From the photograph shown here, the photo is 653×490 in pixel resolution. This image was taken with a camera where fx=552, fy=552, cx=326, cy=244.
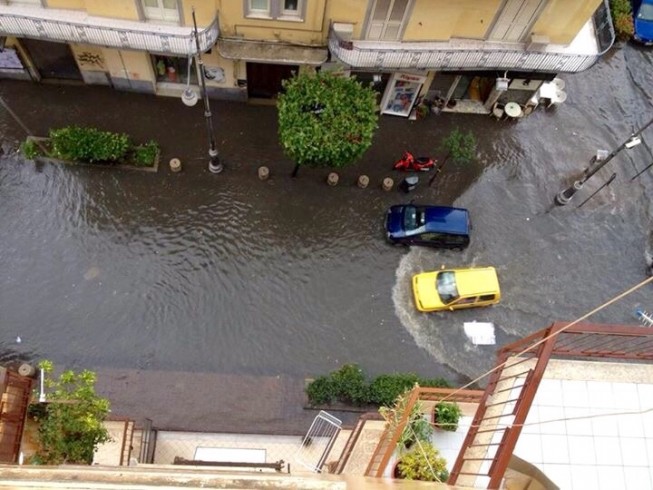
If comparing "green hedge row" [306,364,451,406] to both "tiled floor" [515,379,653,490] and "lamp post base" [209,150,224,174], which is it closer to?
"tiled floor" [515,379,653,490]

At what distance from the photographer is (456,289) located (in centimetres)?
2094

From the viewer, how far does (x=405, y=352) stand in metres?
20.8

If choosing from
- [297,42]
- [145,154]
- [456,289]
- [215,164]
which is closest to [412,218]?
[456,289]

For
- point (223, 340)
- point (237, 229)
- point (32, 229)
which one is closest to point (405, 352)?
point (223, 340)

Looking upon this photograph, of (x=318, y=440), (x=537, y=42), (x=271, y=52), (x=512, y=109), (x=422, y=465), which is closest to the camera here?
(x=422, y=465)

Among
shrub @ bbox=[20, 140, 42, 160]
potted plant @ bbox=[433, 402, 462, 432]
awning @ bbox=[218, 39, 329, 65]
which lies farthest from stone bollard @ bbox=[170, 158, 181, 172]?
potted plant @ bbox=[433, 402, 462, 432]

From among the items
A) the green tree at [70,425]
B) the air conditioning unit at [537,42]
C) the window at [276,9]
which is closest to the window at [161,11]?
the window at [276,9]

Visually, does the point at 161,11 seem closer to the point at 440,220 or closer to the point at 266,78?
the point at 266,78

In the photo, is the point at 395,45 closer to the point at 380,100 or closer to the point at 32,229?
the point at 380,100

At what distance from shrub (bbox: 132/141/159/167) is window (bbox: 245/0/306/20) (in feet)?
21.8

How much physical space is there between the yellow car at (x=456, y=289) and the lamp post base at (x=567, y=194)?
18.3 ft

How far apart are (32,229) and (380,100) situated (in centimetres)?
1528

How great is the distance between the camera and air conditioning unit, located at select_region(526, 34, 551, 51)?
68.9ft

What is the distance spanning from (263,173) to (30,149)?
364 inches
